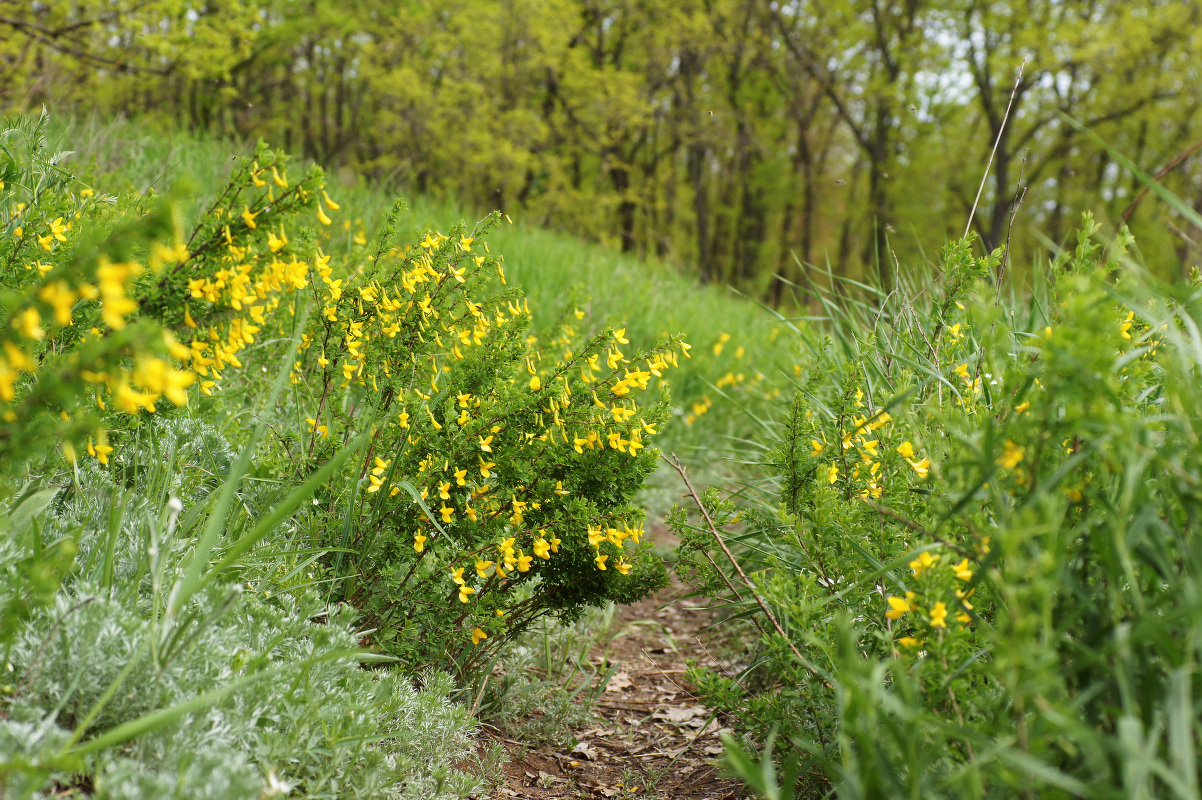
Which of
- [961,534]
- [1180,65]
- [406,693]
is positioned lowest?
[406,693]

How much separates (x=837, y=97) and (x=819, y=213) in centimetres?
378

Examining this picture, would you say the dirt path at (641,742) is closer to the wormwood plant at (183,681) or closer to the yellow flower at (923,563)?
the wormwood plant at (183,681)

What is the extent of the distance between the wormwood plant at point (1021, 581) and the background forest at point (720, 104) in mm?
9278

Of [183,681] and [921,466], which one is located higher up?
[921,466]

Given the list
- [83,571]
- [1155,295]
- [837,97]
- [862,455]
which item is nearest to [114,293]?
[83,571]

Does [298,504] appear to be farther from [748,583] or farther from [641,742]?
[641,742]

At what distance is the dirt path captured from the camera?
2.10m

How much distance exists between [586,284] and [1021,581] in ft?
14.3

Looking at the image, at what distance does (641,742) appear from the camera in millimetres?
2406

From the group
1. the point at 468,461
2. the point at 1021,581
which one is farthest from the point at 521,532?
the point at 1021,581

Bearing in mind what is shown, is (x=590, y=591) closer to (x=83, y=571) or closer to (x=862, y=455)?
(x=862, y=455)

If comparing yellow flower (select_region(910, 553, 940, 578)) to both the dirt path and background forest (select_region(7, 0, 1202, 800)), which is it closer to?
background forest (select_region(7, 0, 1202, 800))

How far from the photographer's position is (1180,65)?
1650 cm

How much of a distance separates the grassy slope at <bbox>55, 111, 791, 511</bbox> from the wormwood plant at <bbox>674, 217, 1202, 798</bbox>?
97.4 inches
